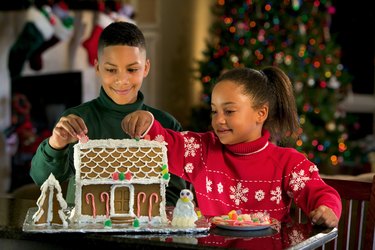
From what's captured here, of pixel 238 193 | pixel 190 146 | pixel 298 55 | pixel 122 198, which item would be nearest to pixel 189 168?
pixel 190 146

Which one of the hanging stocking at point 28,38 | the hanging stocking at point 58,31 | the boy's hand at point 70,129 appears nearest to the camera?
the boy's hand at point 70,129

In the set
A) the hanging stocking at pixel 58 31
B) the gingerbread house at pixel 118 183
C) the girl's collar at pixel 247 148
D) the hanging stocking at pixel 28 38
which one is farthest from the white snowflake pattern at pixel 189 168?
the hanging stocking at pixel 58 31

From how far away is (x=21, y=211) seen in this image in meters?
2.28

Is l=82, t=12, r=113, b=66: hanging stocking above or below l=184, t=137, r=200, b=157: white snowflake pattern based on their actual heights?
above

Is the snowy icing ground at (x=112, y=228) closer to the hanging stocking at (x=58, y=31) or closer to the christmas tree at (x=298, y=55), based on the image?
the hanging stocking at (x=58, y=31)

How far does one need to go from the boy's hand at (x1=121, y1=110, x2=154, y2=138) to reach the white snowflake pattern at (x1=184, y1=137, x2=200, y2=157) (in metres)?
0.21

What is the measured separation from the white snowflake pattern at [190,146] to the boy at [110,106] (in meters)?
0.16

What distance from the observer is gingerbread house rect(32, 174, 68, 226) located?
2043 millimetres

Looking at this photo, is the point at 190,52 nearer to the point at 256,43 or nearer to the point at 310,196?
the point at 256,43

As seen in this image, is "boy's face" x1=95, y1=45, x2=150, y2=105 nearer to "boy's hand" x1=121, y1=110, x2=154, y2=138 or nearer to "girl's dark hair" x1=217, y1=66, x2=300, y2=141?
"boy's hand" x1=121, y1=110, x2=154, y2=138

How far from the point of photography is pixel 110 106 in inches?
99.0

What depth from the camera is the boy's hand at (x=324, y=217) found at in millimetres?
2137

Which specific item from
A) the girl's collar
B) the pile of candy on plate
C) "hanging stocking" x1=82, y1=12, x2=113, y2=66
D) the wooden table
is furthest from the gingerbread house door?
"hanging stocking" x1=82, y1=12, x2=113, y2=66

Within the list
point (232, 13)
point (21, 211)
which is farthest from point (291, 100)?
point (232, 13)
